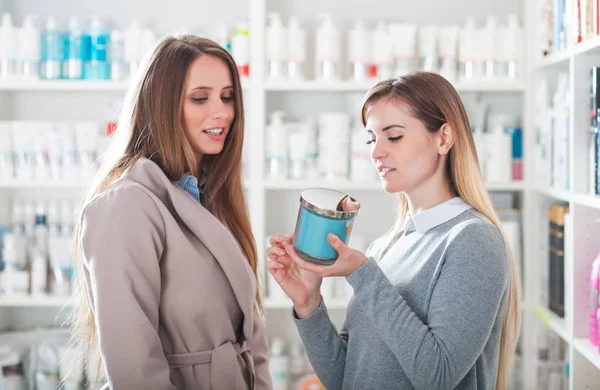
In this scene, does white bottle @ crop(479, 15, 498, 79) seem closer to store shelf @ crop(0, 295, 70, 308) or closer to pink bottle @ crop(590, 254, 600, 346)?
pink bottle @ crop(590, 254, 600, 346)

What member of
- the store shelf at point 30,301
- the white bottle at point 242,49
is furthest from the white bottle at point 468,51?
the store shelf at point 30,301

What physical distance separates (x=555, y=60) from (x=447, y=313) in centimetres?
135

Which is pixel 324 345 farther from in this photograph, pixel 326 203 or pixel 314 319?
pixel 326 203

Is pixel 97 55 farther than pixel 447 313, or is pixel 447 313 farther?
pixel 97 55

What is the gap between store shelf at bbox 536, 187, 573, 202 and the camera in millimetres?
2016

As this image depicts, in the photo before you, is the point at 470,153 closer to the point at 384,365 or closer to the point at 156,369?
the point at 384,365

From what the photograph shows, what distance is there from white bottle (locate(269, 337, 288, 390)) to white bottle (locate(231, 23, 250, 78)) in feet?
3.54

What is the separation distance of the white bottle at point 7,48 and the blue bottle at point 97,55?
0.91ft

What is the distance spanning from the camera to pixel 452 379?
1174mm

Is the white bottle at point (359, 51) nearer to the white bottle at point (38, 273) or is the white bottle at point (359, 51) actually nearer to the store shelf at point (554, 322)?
the store shelf at point (554, 322)

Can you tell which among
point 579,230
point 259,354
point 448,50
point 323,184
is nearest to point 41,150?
point 323,184

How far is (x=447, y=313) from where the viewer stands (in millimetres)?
1159

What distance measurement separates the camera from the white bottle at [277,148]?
101 inches

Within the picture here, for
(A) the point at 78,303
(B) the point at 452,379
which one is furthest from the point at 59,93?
(B) the point at 452,379
